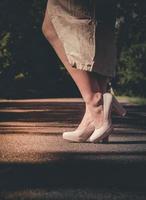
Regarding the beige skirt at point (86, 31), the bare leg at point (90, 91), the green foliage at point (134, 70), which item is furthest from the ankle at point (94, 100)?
the green foliage at point (134, 70)

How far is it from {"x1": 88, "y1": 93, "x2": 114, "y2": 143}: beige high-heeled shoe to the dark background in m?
20.0

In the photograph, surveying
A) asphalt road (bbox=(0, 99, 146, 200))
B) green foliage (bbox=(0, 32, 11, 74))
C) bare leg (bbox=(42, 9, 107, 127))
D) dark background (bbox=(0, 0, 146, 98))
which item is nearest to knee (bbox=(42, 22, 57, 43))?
bare leg (bbox=(42, 9, 107, 127))

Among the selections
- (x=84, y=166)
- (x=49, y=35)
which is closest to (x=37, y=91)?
(x=49, y=35)

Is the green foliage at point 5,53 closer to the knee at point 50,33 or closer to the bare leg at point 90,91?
the knee at point 50,33

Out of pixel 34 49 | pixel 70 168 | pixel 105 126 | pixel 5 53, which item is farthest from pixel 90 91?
pixel 34 49

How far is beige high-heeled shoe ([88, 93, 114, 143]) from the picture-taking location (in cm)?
548

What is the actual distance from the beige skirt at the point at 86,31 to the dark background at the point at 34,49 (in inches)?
784

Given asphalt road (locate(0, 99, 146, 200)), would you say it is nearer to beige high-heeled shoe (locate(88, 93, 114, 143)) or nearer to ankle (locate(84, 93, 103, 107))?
beige high-heeled shoe (locate(88, 93, 114, 143))

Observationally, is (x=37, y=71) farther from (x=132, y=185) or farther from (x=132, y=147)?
(x=132, y=185)

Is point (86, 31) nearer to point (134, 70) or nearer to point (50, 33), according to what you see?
point (50, 33)

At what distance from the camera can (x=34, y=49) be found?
30.9 metres

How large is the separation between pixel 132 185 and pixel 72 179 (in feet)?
1.14

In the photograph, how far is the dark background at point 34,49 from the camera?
2812 cm

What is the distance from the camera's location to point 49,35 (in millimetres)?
5848
